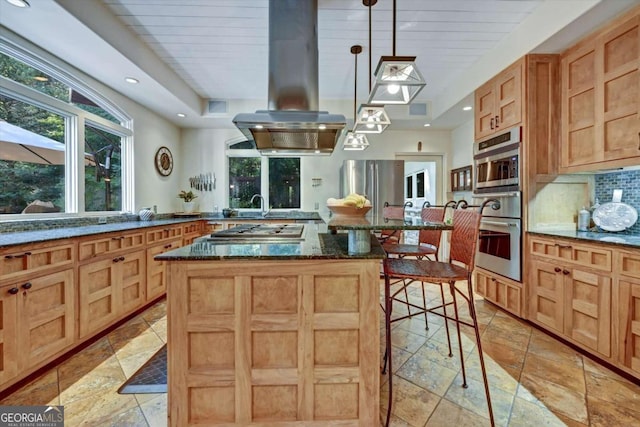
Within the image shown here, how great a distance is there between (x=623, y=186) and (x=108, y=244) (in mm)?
4516

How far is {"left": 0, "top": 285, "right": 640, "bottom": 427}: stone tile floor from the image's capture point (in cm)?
147

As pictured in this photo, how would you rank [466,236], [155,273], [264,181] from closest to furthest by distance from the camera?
[466,236] < [155,273] < [264,181]

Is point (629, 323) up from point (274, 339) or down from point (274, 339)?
down

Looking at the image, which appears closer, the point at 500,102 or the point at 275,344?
the point at 275,344

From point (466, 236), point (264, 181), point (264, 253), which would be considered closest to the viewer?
point (264, 253)

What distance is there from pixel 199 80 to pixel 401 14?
2598 mm

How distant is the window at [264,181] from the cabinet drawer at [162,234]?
1.43 m

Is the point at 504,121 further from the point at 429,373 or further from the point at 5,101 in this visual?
the point at 5,101

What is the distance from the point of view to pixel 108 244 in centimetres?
238

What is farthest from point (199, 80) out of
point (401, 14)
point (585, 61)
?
point (585, 61)

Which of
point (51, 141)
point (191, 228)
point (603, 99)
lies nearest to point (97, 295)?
point (51, 141)

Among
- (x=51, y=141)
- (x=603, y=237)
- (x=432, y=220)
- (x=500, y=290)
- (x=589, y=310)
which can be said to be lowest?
(x=500, y=290)

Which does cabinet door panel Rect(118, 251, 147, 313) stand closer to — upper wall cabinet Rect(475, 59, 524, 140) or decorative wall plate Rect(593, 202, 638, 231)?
upper wall cabinet Rect(475, 59, 524, 140)

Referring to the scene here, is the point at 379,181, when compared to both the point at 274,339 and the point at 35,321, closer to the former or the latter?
the point at 274,339
